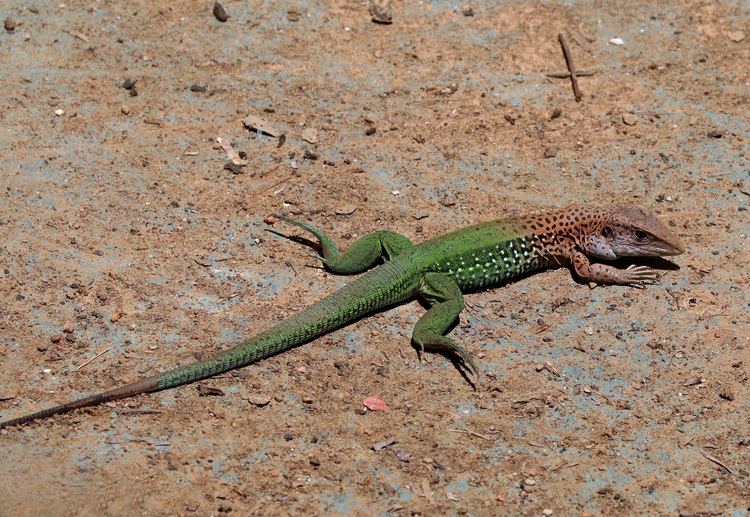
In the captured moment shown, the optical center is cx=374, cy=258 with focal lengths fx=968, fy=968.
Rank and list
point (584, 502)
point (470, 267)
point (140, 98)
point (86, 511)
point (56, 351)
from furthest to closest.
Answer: point (140, 98)
point (470, 267)
point (56, 351)
point (584, 502)
point (86, 511)

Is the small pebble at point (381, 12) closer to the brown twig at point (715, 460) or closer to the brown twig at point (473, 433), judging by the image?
the brown twig at point (473, 433)

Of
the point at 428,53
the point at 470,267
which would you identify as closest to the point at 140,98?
the point at 428,53

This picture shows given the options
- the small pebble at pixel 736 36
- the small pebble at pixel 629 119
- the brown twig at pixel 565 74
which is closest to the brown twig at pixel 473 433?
the small pebble at pixel 629 119

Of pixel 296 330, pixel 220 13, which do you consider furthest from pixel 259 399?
pixel 220 13

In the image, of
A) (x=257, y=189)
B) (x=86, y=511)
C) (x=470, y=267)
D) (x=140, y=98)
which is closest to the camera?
(x=86, y=511)

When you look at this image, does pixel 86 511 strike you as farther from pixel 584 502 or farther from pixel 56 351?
pixel 584 502

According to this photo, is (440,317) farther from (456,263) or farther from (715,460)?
(715,460)
